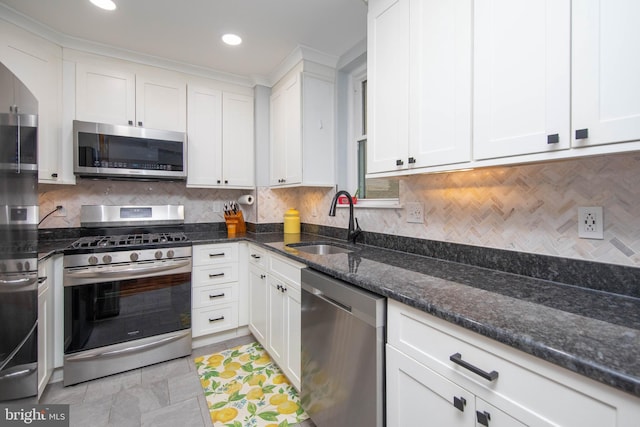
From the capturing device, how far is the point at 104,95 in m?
2.35

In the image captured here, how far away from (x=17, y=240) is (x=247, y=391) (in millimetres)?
1517

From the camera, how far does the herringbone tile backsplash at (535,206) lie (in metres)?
0.99

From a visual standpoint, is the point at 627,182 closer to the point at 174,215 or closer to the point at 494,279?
the point at 494,279

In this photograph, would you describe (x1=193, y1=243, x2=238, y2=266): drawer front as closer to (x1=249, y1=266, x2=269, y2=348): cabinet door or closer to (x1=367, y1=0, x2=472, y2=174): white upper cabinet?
(x1=249, y1=266, x2=269, y2=348): cabinet door

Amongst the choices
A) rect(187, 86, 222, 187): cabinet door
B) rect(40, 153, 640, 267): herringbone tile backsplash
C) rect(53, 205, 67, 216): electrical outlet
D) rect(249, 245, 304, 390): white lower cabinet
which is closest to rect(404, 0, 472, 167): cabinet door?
rect(40, 153, 640, 267): herringbone tile backsplash

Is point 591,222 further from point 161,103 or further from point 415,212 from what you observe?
point 161,103

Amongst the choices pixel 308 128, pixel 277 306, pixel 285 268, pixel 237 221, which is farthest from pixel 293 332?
pixel 308 128

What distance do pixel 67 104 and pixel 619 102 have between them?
10.5ft

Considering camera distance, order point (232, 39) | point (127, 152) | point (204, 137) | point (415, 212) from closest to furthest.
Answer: point (415, 212) → point (232, 39) → point (127, 152) → point (204, 137)

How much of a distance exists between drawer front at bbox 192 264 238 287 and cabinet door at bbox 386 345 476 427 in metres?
1.80

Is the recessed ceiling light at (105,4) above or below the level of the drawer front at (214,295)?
above

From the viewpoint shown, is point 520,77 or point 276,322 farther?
point 276,322

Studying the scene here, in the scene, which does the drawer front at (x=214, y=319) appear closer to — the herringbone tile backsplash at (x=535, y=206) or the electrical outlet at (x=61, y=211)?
the electrical outlet at (x=61, y=211)

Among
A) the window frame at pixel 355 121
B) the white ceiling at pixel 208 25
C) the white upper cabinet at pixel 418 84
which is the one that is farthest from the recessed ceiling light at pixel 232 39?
the white upper cabinet at pixel 418 84
